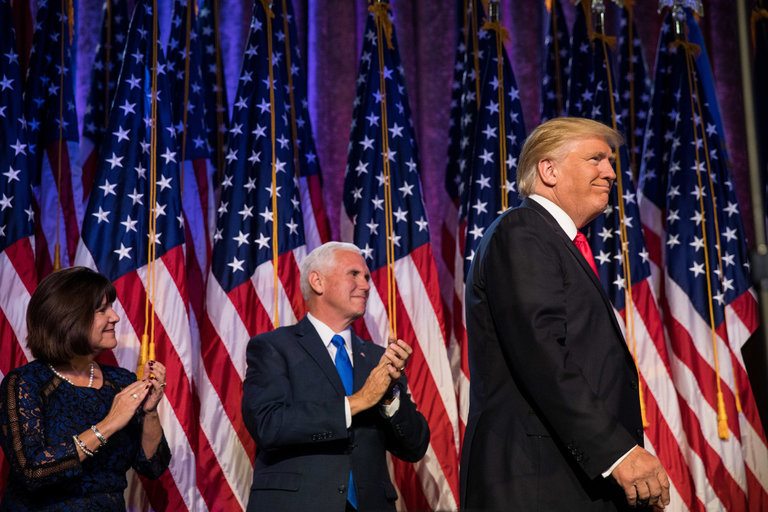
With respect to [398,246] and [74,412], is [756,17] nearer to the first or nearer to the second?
[398,246]

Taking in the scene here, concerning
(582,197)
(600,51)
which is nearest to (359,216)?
(600,51)

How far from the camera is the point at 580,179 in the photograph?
8.25 ft

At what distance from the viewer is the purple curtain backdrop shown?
17.8 ft

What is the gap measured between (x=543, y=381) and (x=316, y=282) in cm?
158

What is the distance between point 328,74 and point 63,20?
5.27 feet

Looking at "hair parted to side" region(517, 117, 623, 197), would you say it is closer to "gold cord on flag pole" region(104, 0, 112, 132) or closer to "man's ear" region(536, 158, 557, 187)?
"man's ear" region(536, 158, 557, 187)

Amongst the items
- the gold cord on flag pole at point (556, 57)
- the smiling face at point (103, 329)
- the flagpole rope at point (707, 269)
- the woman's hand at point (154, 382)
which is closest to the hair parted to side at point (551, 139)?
the woman's hand at point (154, 382)

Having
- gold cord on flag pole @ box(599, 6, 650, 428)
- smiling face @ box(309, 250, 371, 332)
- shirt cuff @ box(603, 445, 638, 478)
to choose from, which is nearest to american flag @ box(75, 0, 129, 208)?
smiling face @ box(309, 250, 371, 332)

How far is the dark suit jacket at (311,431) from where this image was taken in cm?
306

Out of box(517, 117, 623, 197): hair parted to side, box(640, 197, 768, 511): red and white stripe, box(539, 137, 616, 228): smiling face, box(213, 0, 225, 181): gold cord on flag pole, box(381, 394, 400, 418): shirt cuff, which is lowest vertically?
box(640, 197, 768, 511): red and white stripe

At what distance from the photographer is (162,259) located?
4.12 meters

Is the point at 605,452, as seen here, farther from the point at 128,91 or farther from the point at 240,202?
the point at 128,91

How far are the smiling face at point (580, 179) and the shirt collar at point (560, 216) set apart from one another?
0.02 m

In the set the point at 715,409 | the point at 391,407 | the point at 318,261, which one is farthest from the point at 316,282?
the point at 715,409
